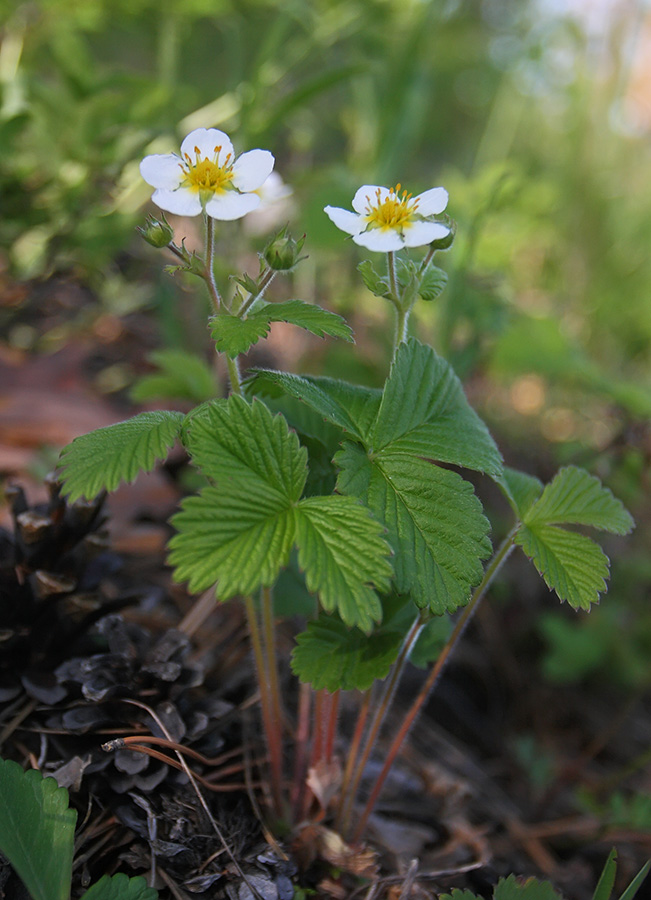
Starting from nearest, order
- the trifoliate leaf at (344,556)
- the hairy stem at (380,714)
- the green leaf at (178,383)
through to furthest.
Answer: the trifoliate leaf at (344,556)
the hairy stem at (380,714)
the green leaf at (178,383)

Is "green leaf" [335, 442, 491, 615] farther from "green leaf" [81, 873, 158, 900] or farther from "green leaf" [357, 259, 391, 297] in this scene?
"green leaf" [81, 873, 158, 900]

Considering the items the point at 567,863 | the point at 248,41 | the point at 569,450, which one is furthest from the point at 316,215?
the point at 248,41

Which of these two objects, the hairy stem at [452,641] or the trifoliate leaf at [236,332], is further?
the hairy stem at [452,641]


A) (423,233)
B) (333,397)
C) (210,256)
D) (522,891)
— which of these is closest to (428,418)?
(333,397)

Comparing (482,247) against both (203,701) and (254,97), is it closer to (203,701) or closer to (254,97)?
(254,97)

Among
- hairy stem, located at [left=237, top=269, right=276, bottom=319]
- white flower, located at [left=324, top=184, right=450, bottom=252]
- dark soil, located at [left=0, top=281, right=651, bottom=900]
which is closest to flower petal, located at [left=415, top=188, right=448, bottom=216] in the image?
white flower, located at [left=324, top=184, right=450, bottom=252]

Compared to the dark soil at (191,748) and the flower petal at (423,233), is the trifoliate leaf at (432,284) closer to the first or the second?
the flower petal at (423,233)

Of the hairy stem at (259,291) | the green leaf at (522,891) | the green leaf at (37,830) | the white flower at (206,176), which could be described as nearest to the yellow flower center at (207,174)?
the white flower at (206,176)
